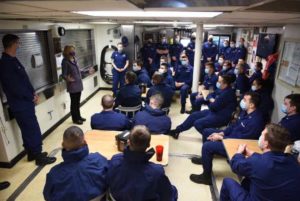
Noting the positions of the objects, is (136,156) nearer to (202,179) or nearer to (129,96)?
(202,179)

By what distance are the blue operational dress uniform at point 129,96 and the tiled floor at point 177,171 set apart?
1.01 metres

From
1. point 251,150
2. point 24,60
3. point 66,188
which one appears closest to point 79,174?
point 66,188

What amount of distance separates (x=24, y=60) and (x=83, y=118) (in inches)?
67.1

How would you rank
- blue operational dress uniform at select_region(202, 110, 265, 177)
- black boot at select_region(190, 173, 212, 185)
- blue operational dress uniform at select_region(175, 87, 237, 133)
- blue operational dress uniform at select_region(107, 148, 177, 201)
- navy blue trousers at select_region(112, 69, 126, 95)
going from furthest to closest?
navy blue trousers at select_region(112, 69, 126, 95), blue operational dress uniform at select_region(175, 87, 237, 133), black boot at select_region(190, 173, 212, 185), blue operational dress uniform at select_region(202, 110, 265, 177), blue operational dress uniform at select_region(107, 148, 177, 201)

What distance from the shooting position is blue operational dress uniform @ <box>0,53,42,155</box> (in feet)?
9.16

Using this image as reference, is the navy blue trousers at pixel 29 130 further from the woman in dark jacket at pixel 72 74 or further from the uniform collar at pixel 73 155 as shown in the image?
the uniform collar at pixel 73 155

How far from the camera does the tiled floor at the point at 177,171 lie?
2684 mm

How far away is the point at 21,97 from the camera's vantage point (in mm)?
2934

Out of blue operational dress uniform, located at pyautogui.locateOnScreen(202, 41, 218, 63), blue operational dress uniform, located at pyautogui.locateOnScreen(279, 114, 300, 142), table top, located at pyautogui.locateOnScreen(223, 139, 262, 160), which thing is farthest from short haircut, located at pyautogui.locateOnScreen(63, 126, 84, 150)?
blue operational dress uniform, located at pyautogui.locateOnScreen(202, 41, 218, 63)

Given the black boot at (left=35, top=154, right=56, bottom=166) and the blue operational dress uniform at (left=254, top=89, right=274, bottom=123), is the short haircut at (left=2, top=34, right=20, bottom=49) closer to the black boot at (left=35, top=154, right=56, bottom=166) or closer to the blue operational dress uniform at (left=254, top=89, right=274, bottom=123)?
the black boot at (left=35, top=154, right=56, bottom=166)

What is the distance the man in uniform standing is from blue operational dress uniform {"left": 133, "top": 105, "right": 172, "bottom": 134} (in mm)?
1502

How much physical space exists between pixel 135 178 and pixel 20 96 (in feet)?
7.27

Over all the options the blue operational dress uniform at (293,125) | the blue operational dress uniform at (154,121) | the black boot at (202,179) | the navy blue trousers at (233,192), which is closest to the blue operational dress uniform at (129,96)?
the blue operational dress uniform at (154,121)

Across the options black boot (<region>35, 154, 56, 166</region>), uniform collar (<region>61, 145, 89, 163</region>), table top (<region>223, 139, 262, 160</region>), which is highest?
uniform collar (<region>61, 145, 89, 163</region>)
